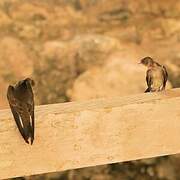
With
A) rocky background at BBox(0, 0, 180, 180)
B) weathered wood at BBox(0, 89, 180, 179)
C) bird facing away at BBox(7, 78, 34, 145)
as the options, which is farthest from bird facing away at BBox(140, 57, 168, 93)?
rocky background at BBox(0, 0, 180, 180)

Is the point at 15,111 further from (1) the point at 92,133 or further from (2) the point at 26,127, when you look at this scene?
(1) the point at 92,133


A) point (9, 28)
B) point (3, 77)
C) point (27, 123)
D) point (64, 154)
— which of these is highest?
point (9, 28)

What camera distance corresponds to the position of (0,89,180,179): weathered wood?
1.57 meters

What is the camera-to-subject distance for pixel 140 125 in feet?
5.48

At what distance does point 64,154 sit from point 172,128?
1.16ft

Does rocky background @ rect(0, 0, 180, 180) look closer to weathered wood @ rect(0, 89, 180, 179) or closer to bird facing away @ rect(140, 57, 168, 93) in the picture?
bird facing away @ rect(140, 57, 168, 93)

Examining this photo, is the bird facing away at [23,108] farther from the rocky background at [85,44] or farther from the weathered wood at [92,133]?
the rocky background at [85,44]

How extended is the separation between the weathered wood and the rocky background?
5.11ft

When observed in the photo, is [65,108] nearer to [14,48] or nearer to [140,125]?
[140,125]

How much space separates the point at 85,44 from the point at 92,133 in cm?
176

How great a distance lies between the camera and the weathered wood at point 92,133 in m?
1.57

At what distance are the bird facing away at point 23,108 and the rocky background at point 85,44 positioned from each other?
1.62 metres

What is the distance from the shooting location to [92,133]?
5.37 feet

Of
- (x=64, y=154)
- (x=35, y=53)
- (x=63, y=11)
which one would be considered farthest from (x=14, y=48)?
(x=64, y=154)
